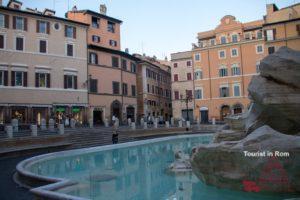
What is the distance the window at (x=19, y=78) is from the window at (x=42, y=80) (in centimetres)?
140

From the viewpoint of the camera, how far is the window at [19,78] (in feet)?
106

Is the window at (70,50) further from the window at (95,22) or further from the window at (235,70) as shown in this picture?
the window at (235,70)

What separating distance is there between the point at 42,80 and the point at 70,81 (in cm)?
362

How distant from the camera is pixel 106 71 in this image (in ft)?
140

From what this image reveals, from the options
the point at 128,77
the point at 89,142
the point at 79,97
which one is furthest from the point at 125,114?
the point at 89,142

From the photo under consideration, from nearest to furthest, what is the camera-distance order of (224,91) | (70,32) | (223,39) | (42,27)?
(42,27), (70,32), (224,91), (223,39)

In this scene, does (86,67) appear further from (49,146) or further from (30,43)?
(49,146)

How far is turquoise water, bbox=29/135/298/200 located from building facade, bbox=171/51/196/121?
3783cm

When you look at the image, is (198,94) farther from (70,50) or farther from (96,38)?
(70,50)

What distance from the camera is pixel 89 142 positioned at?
24391 millimetres

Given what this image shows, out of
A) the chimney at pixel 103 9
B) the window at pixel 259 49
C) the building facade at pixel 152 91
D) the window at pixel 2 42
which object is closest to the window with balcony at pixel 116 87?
the building facade at pixel 152 91

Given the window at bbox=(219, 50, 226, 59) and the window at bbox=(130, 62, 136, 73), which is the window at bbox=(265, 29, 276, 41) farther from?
→ the window at bbox=(130, 62, 136, 73)

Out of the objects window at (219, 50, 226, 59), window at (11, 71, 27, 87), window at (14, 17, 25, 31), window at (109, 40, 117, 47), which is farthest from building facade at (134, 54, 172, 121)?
window at (14, 17, 25, 31)

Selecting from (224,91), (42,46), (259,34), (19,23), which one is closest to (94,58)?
(42,46)
